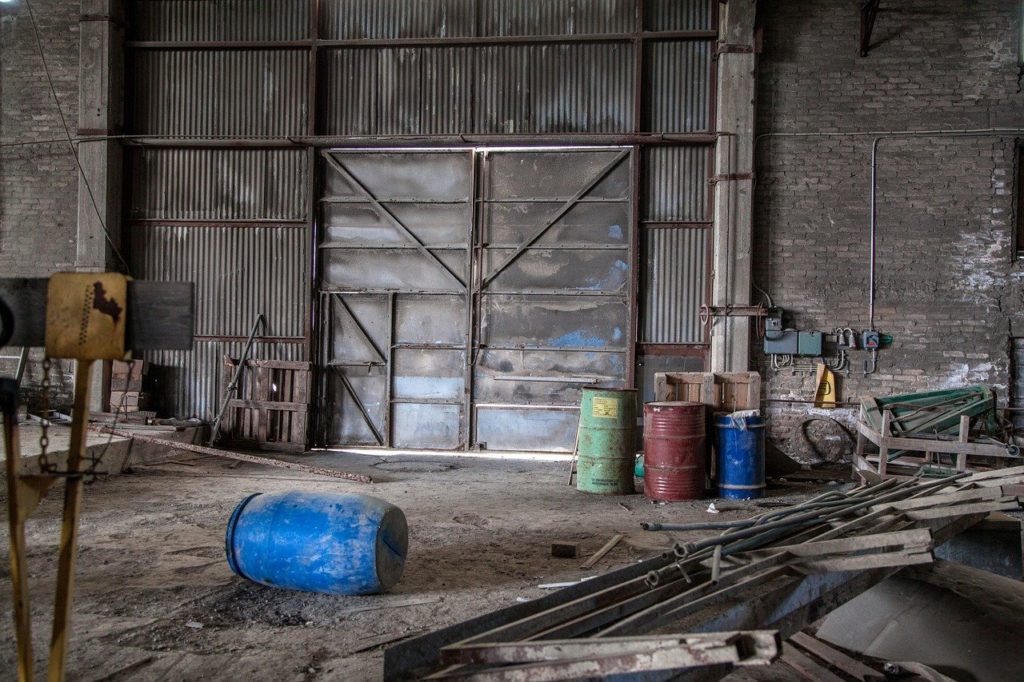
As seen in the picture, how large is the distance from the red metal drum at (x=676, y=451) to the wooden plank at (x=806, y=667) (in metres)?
3.84

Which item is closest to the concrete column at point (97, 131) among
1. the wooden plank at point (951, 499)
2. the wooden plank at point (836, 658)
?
the wooden plank at point (836, 658)

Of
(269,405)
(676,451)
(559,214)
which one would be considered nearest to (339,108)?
(559,214)

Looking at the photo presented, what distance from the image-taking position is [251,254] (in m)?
11.2

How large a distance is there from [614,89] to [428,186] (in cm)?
306

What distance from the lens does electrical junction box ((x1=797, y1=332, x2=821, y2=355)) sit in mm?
10031

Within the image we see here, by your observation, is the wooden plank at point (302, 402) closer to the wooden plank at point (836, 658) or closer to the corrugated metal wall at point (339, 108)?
the corrugated metal wall at point (339, 108)

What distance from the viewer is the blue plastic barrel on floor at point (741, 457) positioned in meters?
7.89

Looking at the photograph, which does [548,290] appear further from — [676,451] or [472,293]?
[676,451]

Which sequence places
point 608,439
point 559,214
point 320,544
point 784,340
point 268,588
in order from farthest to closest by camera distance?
point 559,214 < point 784,340 < point 608,439 < point 268,588 < point 320,544

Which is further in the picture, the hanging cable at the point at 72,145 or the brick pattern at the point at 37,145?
the brick pattern at the point at 37,145

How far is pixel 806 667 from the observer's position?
12.1 feet

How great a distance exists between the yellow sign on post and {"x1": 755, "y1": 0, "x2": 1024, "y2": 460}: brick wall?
910cm

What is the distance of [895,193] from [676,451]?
528cm

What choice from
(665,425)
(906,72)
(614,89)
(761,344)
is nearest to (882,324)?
(761,344)
